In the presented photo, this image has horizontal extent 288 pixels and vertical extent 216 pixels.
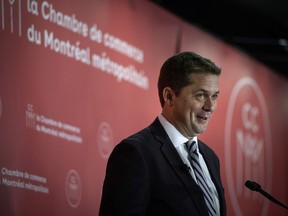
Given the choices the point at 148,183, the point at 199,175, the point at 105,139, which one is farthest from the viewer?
the point at 105,139

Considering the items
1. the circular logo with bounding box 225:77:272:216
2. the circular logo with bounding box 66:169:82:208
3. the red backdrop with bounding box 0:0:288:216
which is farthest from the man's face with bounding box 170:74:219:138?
the circular logo with bounding box 225:77:272:216

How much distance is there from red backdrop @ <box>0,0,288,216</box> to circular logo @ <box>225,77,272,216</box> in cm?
2

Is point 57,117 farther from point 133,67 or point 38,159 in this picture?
point 133,67

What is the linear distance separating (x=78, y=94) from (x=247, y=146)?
2.37 m

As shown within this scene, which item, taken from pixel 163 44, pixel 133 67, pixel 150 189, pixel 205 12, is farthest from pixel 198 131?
pixel 205 12

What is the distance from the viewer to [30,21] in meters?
4.19

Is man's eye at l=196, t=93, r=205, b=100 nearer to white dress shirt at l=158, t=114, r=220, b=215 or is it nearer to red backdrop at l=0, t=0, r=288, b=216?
white dress shirt at l=158, t=114, r=220, b=215

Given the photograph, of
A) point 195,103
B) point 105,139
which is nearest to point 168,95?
point 195,103

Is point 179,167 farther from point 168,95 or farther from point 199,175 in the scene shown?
point 168,95

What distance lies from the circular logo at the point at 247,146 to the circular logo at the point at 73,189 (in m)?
1.93

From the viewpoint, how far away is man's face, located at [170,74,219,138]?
3268 millimetres

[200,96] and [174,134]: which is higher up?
→ [200,96]

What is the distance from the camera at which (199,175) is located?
3.25m

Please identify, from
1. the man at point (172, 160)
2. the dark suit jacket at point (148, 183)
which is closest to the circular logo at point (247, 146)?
the man at point (172, 160)
